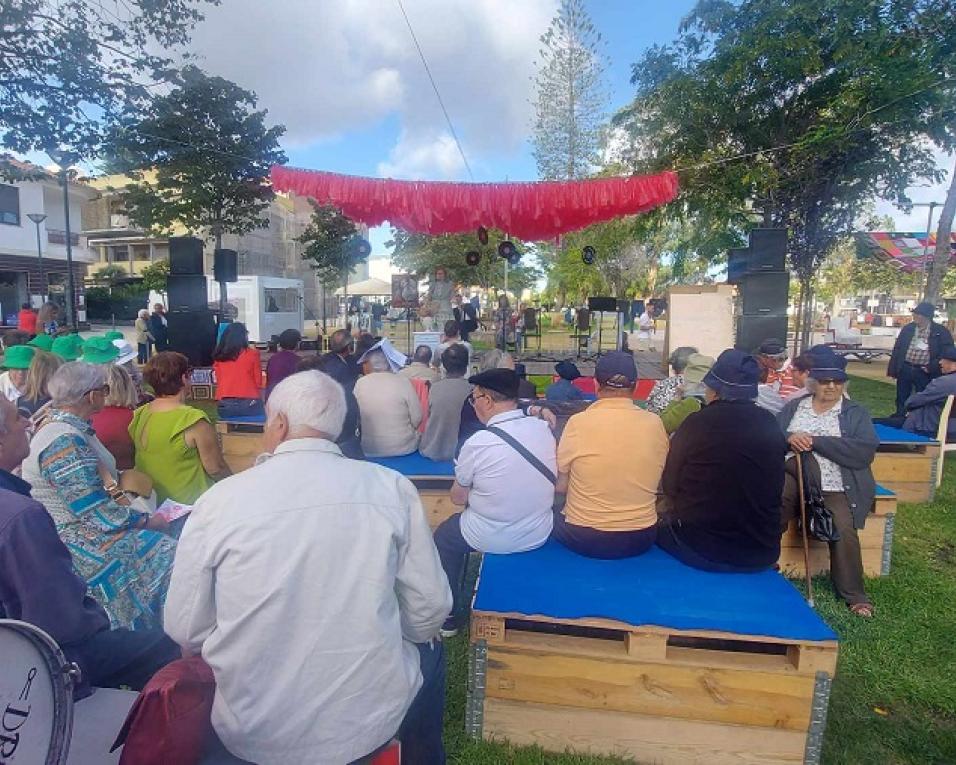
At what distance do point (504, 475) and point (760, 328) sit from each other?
18.3 feet

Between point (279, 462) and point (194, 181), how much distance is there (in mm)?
13735

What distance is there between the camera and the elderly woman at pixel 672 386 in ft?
15.7

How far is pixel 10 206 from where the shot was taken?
25.8m

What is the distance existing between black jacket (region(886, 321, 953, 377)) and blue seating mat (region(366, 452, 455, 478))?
18.1ft

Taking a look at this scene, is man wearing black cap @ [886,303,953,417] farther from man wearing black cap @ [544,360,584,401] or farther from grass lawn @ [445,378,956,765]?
man wearing black cap @ [544,360,584,401]

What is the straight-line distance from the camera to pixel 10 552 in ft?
5.33

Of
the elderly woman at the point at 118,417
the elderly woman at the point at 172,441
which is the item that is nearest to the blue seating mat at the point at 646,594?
the elderly woman at the point at 172,441

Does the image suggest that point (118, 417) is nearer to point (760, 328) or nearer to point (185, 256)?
point (760, 328)

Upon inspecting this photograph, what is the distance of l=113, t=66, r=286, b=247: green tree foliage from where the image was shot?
11.3 metres

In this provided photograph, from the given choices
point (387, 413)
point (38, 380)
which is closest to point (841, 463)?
point (387, 413)

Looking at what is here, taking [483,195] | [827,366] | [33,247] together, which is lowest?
[827,366]

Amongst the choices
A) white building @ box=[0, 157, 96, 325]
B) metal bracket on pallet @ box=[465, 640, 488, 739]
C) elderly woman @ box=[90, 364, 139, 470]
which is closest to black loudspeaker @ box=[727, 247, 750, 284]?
metal bracket on pallet @ box=[465, 640, 488, 739]

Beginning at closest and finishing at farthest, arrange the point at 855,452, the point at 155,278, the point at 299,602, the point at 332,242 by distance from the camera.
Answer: the point at 299,602 → the point at 855,452 → the point at 332,242 → the point at 155,278

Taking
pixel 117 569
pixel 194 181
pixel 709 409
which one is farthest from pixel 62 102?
pixel 709 409
